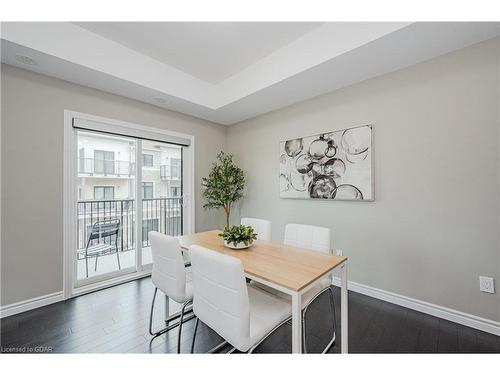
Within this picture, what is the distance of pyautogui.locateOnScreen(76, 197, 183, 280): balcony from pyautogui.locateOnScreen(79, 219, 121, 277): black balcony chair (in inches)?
1.4

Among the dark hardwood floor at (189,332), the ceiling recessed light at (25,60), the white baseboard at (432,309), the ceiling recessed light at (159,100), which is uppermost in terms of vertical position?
the ceiling recessed light at (159,100)

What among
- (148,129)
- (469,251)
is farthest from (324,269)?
(148,129)

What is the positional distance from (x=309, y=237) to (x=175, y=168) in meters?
2.46

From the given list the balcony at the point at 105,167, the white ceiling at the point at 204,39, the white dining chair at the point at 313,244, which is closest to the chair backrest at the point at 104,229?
the balcony at the point at 105,167

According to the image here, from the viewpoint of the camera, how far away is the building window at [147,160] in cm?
315

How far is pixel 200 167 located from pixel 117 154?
1213 mm

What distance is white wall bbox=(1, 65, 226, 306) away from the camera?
209cm

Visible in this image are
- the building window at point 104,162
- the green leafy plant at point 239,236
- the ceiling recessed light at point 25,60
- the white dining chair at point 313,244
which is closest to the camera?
the white dining chair at point 313,244

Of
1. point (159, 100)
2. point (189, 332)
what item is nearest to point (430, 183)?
point (189, 332)

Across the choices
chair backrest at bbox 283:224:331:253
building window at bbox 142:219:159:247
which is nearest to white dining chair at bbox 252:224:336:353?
chair backrest at bbox 283:224:331:253

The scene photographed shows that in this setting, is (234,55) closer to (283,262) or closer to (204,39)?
(204,39)

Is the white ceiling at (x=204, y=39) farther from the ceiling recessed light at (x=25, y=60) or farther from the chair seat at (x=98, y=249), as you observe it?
the chair seat at (x=98, y=249)

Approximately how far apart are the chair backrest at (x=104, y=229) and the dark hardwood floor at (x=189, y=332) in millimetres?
839
